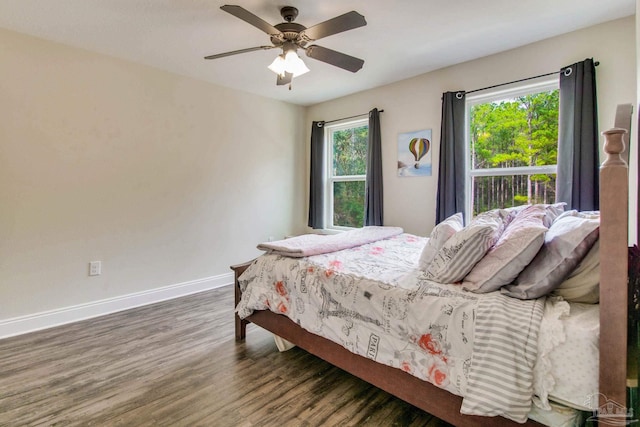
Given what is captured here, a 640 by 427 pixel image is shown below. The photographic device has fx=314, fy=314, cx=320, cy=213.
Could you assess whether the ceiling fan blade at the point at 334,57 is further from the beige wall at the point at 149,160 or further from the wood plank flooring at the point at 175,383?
the wood plank flooring at the point at 175,383

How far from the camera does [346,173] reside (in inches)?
176

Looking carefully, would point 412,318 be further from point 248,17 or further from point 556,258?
point 248,17

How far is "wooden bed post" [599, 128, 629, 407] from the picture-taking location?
3.14 feet

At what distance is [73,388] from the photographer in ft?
6.05

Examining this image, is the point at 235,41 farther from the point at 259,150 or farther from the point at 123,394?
the point at 123,394

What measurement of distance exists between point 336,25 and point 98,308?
3.17 metres

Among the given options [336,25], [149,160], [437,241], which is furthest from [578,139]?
[149,160]

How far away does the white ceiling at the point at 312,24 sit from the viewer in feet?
7.16

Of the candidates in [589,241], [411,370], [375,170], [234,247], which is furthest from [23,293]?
[589,241]

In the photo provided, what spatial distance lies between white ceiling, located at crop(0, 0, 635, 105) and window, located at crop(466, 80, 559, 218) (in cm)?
48

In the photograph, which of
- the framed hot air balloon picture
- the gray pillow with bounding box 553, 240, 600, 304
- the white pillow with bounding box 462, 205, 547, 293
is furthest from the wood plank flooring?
the framed hot air balloon picture

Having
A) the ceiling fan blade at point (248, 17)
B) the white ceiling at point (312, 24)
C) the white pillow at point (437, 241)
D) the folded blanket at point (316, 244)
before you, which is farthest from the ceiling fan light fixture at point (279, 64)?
the white pillow at point (437, 241)

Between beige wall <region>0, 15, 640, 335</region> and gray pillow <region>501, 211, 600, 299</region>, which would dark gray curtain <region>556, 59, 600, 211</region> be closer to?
beige wall <region>0, 15, 640, 335</region>

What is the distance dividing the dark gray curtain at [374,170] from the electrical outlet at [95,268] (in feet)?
9.41
